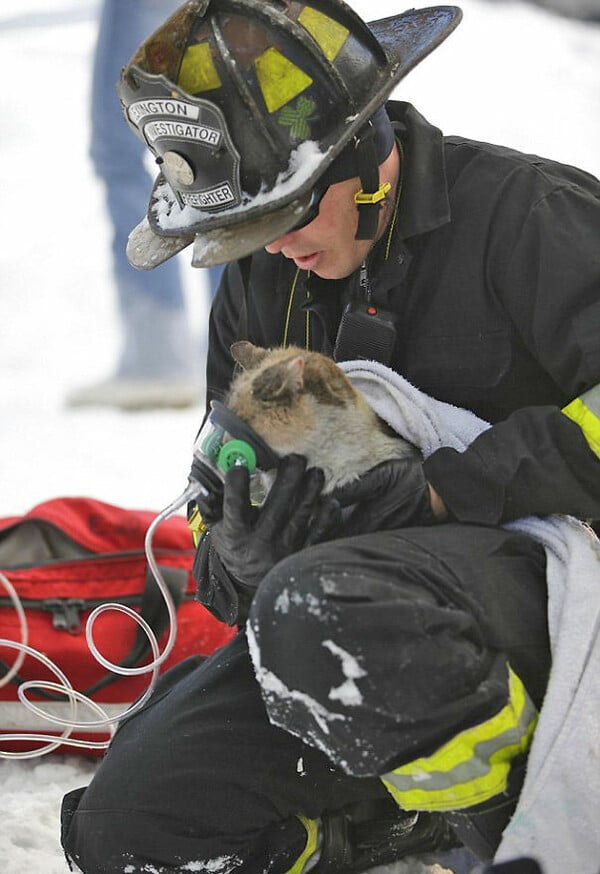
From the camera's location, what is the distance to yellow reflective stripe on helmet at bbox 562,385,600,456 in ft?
4.37

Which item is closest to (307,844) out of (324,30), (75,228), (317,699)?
(317,699)

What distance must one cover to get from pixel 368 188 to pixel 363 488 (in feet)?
1.40

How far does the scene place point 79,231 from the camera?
5137 mm

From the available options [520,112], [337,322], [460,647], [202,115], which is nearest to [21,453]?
[337,322]

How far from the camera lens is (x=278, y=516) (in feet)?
4.43

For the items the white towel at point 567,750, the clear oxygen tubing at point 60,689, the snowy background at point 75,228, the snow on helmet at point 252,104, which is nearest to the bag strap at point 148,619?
the clear oxygen tubing at point 60,689

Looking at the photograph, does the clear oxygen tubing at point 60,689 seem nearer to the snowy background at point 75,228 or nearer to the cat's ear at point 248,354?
the snowy background at point 75,228

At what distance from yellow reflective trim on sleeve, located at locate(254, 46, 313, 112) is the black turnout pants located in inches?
23.2

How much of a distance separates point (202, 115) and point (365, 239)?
287 millimetres

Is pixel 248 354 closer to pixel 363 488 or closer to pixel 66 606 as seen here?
pixel 363 488

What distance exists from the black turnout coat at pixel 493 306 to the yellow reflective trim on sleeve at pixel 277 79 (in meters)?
0.23

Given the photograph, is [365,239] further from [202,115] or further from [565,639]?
[565,639]

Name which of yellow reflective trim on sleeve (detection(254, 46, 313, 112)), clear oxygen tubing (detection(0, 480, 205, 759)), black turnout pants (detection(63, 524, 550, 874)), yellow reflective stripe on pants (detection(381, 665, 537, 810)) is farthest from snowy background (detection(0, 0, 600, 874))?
yellow reflective trim on sleeve (detection(254, 46, 313, 112))

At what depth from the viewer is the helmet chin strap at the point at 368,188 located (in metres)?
1.50
